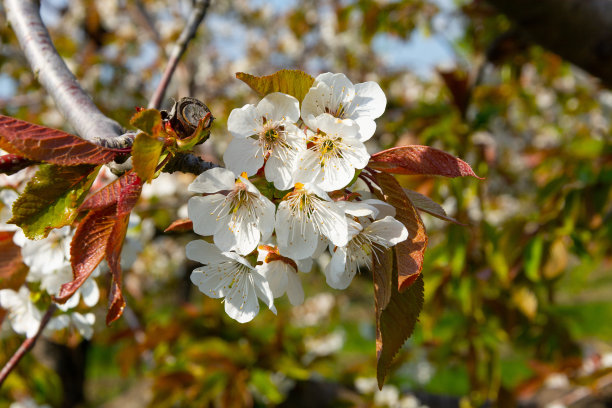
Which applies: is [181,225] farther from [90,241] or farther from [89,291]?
[89,291]

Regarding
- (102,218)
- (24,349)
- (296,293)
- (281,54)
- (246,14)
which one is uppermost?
(102,218)

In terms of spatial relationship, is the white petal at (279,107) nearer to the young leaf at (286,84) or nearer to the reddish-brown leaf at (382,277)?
the young leaf at (286,84)

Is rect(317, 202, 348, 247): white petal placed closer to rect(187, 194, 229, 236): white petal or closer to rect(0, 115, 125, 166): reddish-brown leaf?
rect(187, 194, 229, 236): white petal

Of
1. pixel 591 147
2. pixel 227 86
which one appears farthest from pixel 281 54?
pixel 591 147

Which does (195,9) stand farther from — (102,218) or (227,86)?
(227,86)

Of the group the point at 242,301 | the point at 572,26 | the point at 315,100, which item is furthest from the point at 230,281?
the point at 572,26
